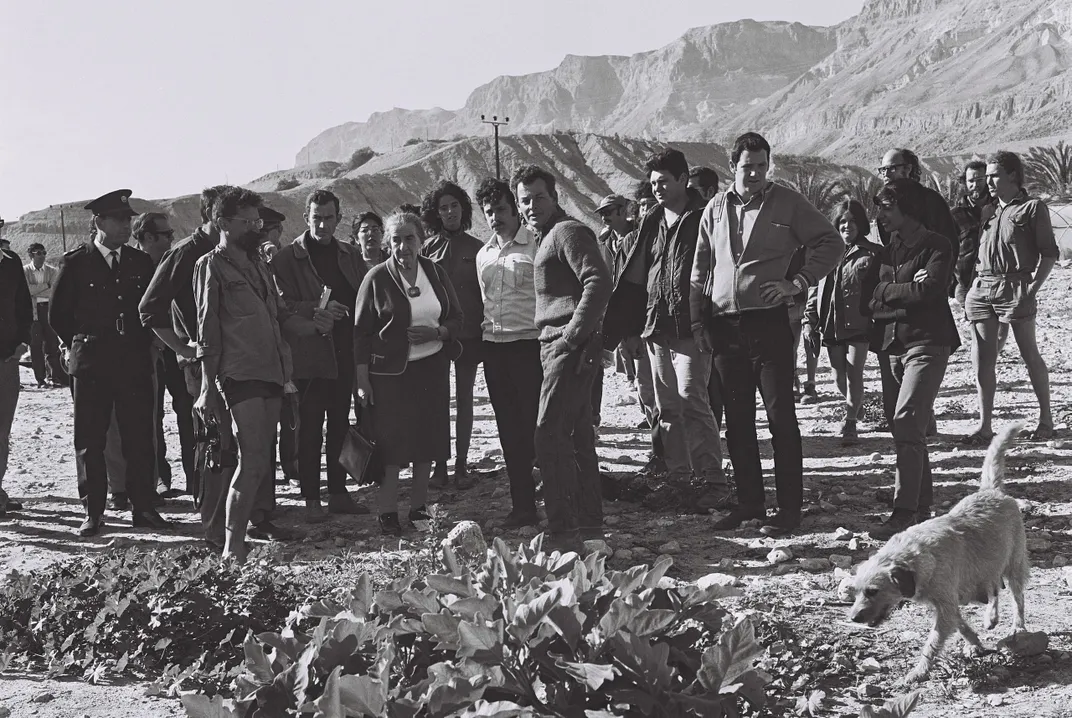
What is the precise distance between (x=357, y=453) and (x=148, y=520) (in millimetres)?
1482

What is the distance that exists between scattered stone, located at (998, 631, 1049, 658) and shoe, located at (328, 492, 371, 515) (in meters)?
4.21

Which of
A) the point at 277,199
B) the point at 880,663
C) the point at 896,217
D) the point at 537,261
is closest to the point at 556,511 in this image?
the point at 537,261

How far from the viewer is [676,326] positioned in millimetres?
6059

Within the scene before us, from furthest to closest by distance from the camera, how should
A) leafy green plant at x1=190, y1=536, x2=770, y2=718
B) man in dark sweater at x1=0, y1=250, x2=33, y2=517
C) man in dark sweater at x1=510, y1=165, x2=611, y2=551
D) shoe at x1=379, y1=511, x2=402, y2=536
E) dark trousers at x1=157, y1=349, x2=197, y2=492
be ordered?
dark trousers at x1=157, y1=349, x2=197, y2=492 → man in dark sweater at x1=0, y1=250, x2=33, y2=517 → shoe at x1=379, y1=511, x2=402, y2=536 → man in dark sweater at x1=510, y1=165, x2=611, y2=551 → leafy green plant at x1=190, y1=536, x2=770, y2=718

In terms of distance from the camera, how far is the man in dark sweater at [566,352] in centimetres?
504

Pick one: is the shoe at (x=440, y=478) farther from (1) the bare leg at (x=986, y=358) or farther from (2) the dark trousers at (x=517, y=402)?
(1) the bare leg at (x=986, y=358)

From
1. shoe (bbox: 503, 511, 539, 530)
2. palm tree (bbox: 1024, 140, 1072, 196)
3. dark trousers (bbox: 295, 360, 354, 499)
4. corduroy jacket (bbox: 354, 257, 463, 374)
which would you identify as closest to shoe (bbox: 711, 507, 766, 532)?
shoe (bbox: 503, 511, 539, 530)

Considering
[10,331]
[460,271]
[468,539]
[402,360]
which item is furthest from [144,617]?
[10,331]

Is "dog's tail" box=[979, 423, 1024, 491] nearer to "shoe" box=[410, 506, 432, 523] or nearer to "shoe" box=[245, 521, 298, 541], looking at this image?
"shoe" box=[410, 506, 432, 523]

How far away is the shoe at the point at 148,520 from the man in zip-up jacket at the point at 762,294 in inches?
138

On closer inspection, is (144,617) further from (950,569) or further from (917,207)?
(917,207)

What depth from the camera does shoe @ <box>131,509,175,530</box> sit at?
6445mm

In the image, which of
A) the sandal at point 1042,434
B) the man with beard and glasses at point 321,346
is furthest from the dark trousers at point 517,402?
the sandal at point 1042,434

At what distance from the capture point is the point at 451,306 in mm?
6180
